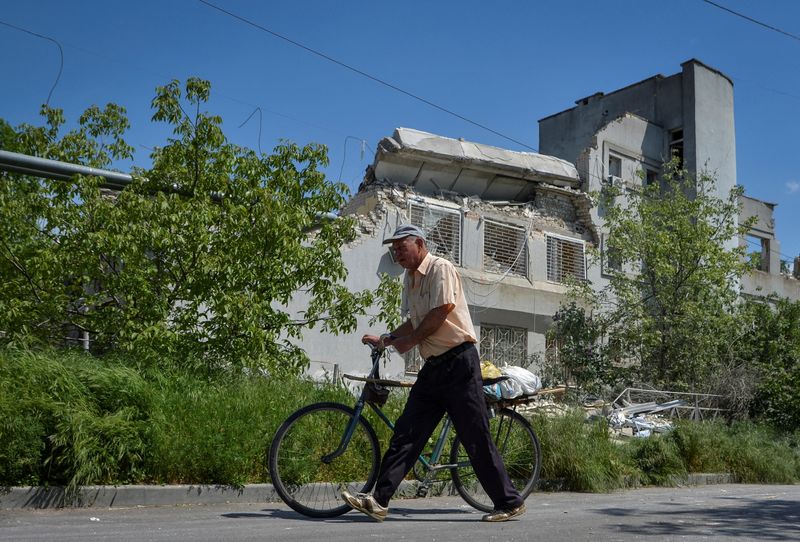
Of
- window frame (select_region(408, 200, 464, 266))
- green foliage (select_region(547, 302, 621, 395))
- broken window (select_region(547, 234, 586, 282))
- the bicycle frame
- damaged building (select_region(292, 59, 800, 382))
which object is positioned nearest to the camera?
the bicycle frame

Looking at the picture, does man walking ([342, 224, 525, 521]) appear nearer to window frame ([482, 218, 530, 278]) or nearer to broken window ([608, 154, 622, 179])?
window frame ([482, 218, 530, 278])

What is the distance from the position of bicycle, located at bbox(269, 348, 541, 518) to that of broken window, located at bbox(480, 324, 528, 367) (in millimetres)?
18161

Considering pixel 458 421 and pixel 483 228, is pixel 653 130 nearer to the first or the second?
pixel 483 228

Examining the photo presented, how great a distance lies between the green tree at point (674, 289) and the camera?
21422 mm

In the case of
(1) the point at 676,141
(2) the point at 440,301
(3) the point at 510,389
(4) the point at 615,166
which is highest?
(1) the point at 676,141

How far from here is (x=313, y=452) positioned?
22.0ft

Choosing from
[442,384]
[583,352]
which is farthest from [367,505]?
[583,352]

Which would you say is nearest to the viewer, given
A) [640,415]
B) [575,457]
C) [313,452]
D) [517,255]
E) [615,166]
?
[313,452]

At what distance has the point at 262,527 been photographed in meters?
5.55

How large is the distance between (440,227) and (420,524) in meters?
19.6

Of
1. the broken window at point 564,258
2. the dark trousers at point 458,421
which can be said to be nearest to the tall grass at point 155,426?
the dark trousers at point 458,421

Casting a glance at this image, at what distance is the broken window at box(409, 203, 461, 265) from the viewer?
24.8 m

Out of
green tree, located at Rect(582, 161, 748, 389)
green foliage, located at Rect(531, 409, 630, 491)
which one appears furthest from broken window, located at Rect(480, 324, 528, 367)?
green foliage, located at Rect(531, 409, 630, 491)

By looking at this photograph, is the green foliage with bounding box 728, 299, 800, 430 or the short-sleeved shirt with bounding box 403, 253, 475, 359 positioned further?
the green foliage with bounding box 728, 299, 800, 430
